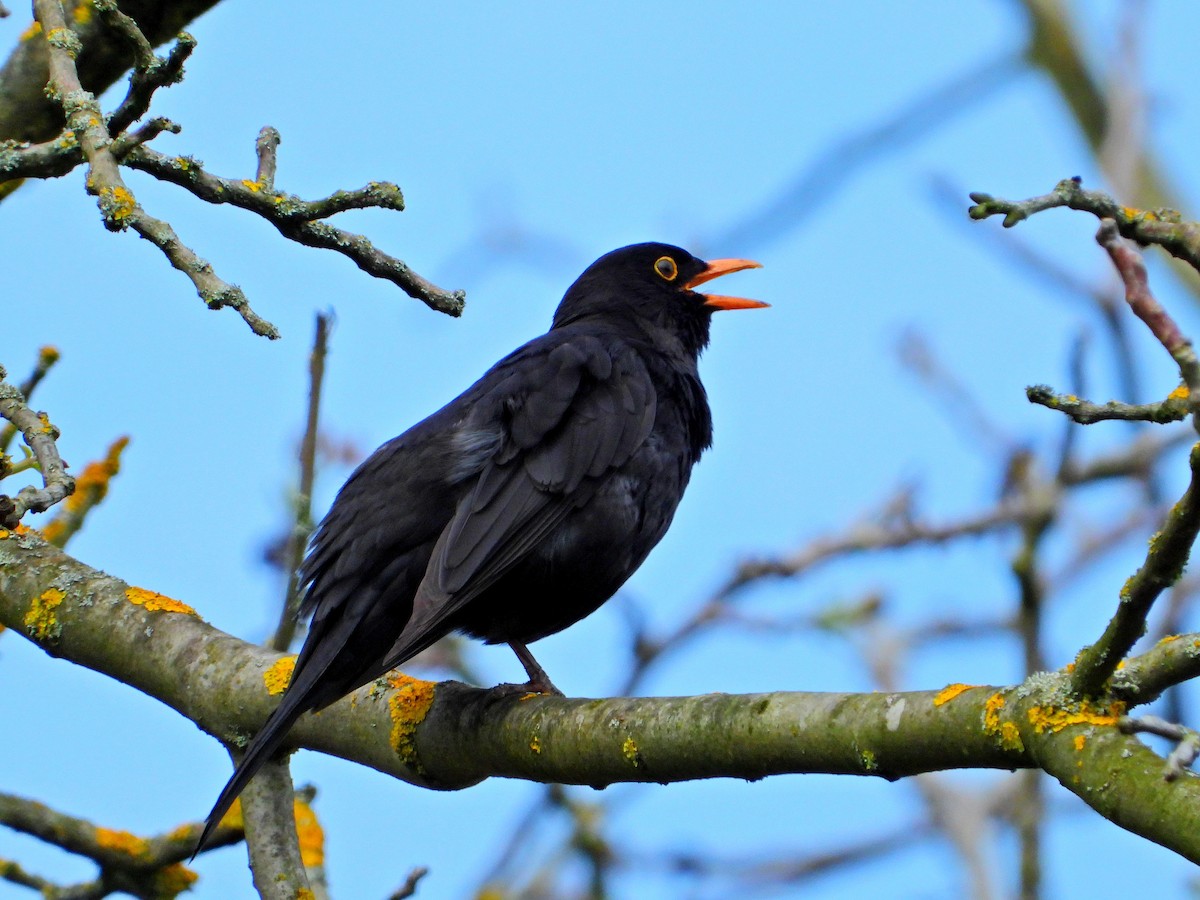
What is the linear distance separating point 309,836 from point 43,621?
953mm

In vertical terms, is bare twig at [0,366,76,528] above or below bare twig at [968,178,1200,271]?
above

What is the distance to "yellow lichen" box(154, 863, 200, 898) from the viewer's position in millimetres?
4281

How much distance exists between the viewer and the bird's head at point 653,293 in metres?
5.94

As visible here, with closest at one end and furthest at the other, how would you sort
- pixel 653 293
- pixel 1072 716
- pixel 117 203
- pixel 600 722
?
pixel 1072 716 → pixel 117 203 → pixel 600 722 → pixel 653 293

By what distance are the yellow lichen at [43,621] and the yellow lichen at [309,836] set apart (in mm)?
816

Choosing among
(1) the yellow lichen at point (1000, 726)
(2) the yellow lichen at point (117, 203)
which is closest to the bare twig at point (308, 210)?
(2) the yellow lichen at point (117, 203)

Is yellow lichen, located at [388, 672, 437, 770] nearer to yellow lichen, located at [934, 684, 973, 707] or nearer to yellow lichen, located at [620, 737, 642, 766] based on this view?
yellow lichen, located at [620, 737, 642, 766]

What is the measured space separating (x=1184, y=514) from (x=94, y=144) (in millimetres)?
2243

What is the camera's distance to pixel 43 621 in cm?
398

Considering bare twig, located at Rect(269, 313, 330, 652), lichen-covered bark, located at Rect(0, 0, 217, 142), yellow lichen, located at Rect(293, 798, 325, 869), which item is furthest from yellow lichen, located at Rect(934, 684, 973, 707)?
lichen-covered bark, located at Rect(0, 0, 217, 142)

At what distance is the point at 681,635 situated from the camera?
6.29 meters

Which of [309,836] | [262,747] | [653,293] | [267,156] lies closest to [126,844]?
[309,836]

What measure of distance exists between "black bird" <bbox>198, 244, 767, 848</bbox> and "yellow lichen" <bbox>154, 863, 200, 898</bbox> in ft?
2.52

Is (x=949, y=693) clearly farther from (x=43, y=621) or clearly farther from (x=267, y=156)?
(x=43, y=621)
